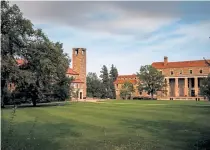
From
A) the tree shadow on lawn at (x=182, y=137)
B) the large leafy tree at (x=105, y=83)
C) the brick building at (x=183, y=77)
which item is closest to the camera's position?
the tree shadow on lawn at (x=182, y=137)

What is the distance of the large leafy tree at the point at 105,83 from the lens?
108812 millimetres

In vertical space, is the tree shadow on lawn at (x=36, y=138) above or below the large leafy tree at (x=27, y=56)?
below

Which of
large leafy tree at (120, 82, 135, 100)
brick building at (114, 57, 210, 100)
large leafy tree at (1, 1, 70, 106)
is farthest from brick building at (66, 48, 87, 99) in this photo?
large leafy tree at (1, 1, 70, 106)

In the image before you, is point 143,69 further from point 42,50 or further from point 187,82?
point 42,50

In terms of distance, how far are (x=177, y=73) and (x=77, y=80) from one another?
117ft

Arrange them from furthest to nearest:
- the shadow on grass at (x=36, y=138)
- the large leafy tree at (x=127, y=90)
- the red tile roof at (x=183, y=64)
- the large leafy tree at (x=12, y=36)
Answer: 1. the red tile roof at (x=183, y=64)
2. the large leafy tree at (x=127, y=90)
3. the large leafy tree at (x=12, y=36)
4. the shadow on grass at (x=36, y=138)

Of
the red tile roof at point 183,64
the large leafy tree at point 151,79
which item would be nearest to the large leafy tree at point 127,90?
the large leafy tree at point 151,79

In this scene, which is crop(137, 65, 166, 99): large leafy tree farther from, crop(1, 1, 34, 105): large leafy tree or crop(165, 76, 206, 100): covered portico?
crop(1, 1, 34, 105): large leafy tree

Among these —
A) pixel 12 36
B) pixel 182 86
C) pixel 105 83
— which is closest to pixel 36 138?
pixel 12 36

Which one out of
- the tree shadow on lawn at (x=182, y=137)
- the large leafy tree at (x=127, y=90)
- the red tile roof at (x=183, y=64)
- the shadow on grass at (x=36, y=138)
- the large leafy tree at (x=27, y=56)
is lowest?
the tree shadow on lawn at (x=182, y=137)

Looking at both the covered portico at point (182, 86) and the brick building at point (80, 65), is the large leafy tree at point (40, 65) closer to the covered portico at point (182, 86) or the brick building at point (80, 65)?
the brick building at point (80, 65)

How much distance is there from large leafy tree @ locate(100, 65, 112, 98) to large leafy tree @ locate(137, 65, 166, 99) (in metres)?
23.8

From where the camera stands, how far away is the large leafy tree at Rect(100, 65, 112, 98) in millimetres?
108812

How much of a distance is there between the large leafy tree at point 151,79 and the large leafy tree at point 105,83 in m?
23.8
